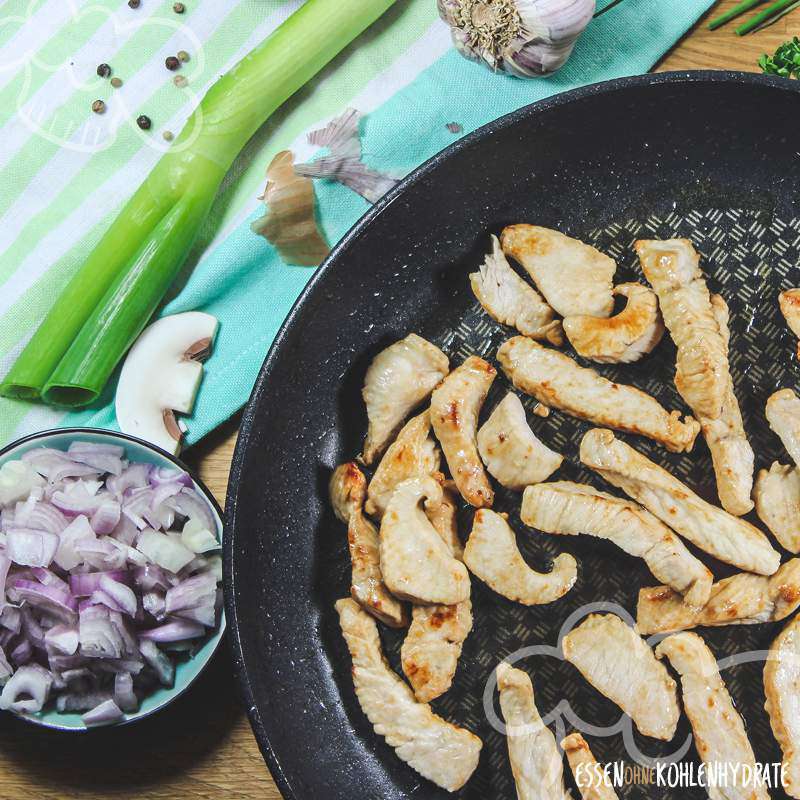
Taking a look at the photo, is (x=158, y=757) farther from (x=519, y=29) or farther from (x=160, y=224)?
(x=519, y=29)

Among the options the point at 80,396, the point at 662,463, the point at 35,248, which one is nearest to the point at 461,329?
the point at 662,463

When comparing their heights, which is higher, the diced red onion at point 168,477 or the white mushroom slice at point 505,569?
the diced red onion at point 168,477

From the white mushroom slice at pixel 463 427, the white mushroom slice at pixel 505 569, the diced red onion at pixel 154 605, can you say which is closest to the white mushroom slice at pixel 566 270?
the white mushroom slice at pixel 463 427

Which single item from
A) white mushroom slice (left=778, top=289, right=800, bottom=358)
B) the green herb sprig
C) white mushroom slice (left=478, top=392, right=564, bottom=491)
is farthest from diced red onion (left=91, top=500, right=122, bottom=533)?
the green herb sprig

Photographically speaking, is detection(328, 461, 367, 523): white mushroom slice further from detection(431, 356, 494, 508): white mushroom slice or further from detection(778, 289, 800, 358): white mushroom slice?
detection(778, 289, 800, 358): white mushroom slice

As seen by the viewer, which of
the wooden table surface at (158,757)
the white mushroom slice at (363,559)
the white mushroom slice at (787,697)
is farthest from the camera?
the wooden table surface at (158,757)

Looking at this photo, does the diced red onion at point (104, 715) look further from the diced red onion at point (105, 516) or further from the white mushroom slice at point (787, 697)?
the white mushroom slice at point (787, 697)

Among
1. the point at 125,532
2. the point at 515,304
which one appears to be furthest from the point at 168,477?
the point at 515,304
